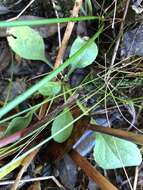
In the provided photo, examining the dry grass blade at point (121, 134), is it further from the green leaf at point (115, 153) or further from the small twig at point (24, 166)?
the small twig at point (24, 166)

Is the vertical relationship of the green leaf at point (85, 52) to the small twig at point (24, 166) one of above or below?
above

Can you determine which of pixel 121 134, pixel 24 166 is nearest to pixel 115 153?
pixel 121 134

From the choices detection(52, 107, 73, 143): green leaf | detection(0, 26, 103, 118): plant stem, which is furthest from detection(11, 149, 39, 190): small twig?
detection(0, 26, 103, 118): plant stem

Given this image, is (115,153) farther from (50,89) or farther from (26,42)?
(26,42)

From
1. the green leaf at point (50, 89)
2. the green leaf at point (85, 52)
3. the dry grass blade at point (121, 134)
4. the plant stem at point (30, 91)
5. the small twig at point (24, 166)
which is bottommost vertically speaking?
the small twig at point (24, 166)

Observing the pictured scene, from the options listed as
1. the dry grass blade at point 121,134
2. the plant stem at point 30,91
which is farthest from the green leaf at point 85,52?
the dry grass blade at point 121,134
